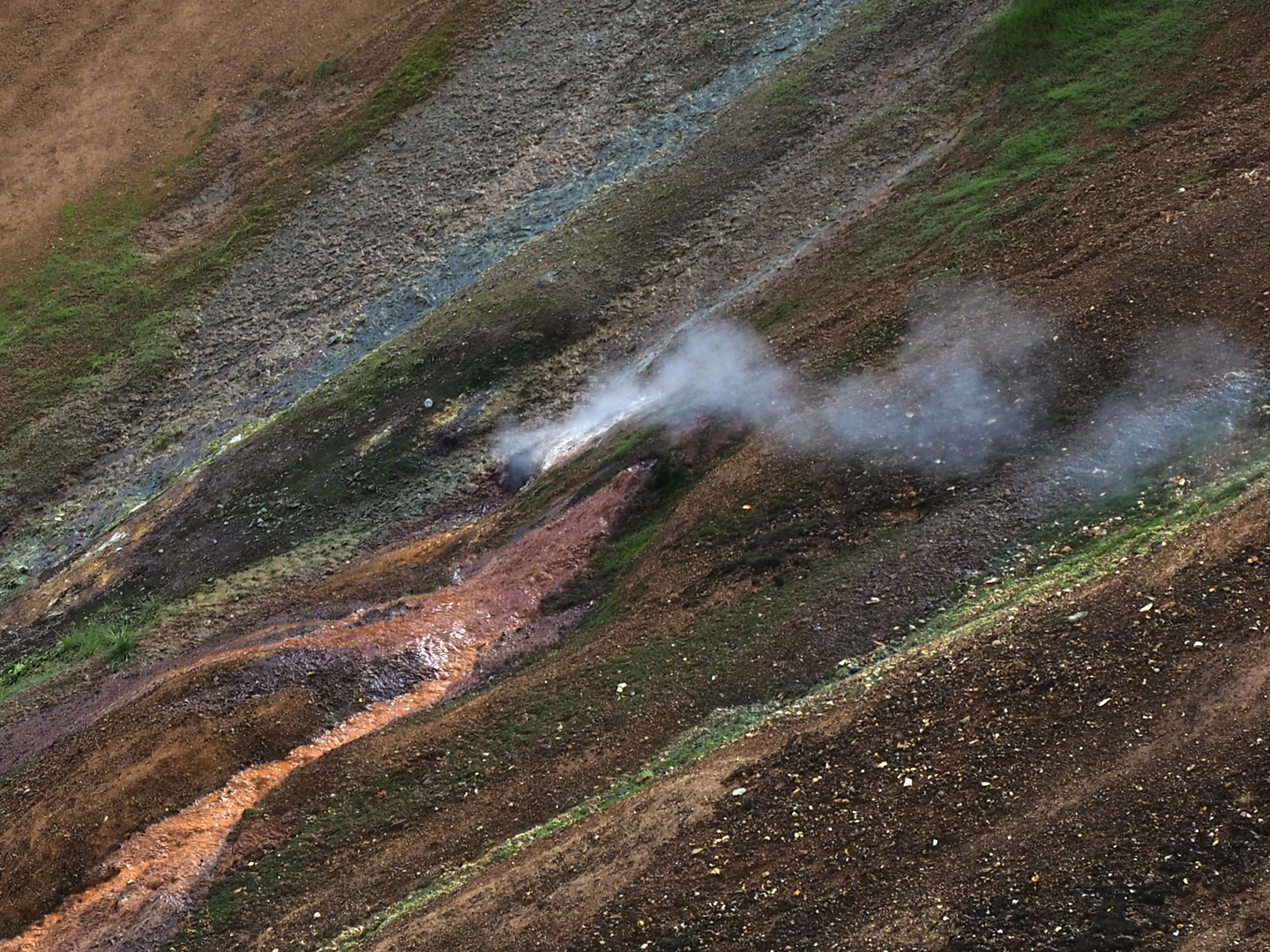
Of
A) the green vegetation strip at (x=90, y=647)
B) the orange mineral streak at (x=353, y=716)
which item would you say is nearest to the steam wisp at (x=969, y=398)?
the orange mineral streak at (x=353, y=716)

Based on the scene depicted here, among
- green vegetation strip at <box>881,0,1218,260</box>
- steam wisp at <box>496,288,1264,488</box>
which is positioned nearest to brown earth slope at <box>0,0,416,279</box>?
green vegetation strip at <box>881,0,1218,260</box>

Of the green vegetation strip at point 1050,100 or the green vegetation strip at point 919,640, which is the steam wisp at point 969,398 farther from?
the green vegetation strip at point 1050,100

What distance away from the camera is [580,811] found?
51.1 feet

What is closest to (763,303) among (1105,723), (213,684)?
(213,684)

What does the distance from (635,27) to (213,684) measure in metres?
25.9

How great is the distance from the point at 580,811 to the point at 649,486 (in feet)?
25.5

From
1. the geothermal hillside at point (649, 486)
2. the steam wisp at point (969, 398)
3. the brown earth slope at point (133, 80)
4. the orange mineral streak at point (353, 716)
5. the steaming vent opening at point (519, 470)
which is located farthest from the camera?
the brown earth slope at point (133, 80)

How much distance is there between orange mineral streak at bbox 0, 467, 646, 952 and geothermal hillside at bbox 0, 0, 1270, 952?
0.10 m

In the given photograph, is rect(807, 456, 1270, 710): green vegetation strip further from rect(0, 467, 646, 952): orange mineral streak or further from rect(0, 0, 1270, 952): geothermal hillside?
rect(0, 467, 646, 952): orange mineral streak

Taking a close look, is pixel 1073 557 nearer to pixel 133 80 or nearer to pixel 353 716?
pixel 353 716

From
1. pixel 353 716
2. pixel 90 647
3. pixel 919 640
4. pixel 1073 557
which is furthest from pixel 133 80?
pixel 1073 557

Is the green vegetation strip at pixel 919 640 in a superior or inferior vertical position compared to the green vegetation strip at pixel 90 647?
inferior

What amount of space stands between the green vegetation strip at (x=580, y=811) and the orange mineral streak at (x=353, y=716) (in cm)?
360

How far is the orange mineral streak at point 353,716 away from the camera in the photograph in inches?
694
